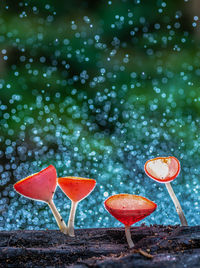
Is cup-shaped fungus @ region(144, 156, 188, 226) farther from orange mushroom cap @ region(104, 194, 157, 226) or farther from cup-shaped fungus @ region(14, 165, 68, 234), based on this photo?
cup-shaped fungus @ region(14, 165, 68, 234)

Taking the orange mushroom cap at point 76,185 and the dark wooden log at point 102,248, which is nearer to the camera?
the dark wooden log at point 102,248

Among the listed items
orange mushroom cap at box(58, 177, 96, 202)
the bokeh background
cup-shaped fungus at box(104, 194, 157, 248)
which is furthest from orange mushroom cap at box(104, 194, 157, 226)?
the bokeh background

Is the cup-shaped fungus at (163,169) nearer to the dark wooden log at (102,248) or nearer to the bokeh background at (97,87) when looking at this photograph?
the dark wooden log at (102,248)

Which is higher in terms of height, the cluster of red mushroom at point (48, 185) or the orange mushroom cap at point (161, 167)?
the orange mushroom cap at point (161, 167)

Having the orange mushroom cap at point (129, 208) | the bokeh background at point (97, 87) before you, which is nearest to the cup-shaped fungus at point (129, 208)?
the orange mushroom cap at point (129, 208)

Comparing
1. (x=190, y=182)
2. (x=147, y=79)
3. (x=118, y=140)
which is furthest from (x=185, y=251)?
(x=147, y=79)

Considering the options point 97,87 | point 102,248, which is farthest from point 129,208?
point 97,87

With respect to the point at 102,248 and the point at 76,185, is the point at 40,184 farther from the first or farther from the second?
the point at 102,248
